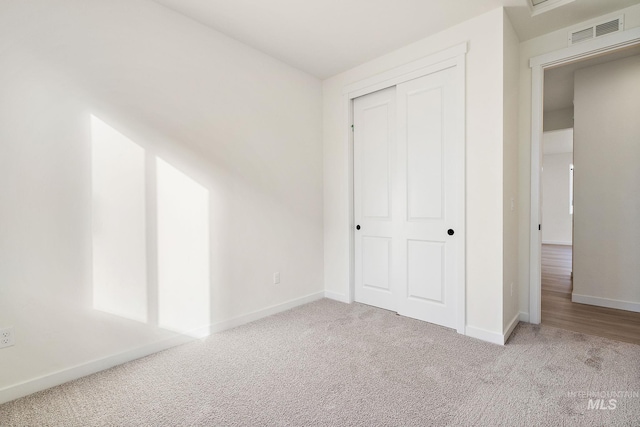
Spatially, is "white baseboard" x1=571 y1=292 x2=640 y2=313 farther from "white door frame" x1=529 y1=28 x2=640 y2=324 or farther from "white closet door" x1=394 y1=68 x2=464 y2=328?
"white closet door" x1=394 y1=68 x2=464 y2=328

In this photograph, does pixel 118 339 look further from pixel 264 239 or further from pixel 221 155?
Result: pixel 221 155

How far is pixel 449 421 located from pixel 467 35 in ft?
9.70

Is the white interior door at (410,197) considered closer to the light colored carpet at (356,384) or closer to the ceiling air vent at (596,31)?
the light colored carpet at (356,384)

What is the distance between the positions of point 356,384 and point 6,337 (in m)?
2.14

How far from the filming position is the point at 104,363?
2.15m

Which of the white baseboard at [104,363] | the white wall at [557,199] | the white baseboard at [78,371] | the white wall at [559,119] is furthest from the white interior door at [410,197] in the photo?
the white wall at [557,199]

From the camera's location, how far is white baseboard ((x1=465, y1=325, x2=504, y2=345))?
8.22 ft

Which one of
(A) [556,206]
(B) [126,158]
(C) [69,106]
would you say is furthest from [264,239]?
(A) [556,206]

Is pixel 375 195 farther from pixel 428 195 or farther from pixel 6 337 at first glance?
pixel 6 337

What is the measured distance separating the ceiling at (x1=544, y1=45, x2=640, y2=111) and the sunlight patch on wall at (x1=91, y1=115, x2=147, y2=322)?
439cm

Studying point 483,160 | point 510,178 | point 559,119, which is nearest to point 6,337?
point 483,160

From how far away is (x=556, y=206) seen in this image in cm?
891

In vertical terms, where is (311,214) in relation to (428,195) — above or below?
below

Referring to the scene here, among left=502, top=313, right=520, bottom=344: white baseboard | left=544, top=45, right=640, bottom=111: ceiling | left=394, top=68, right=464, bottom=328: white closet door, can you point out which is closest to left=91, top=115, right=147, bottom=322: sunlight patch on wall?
left=394, top=68, right=464, bottom=328: white closet door
